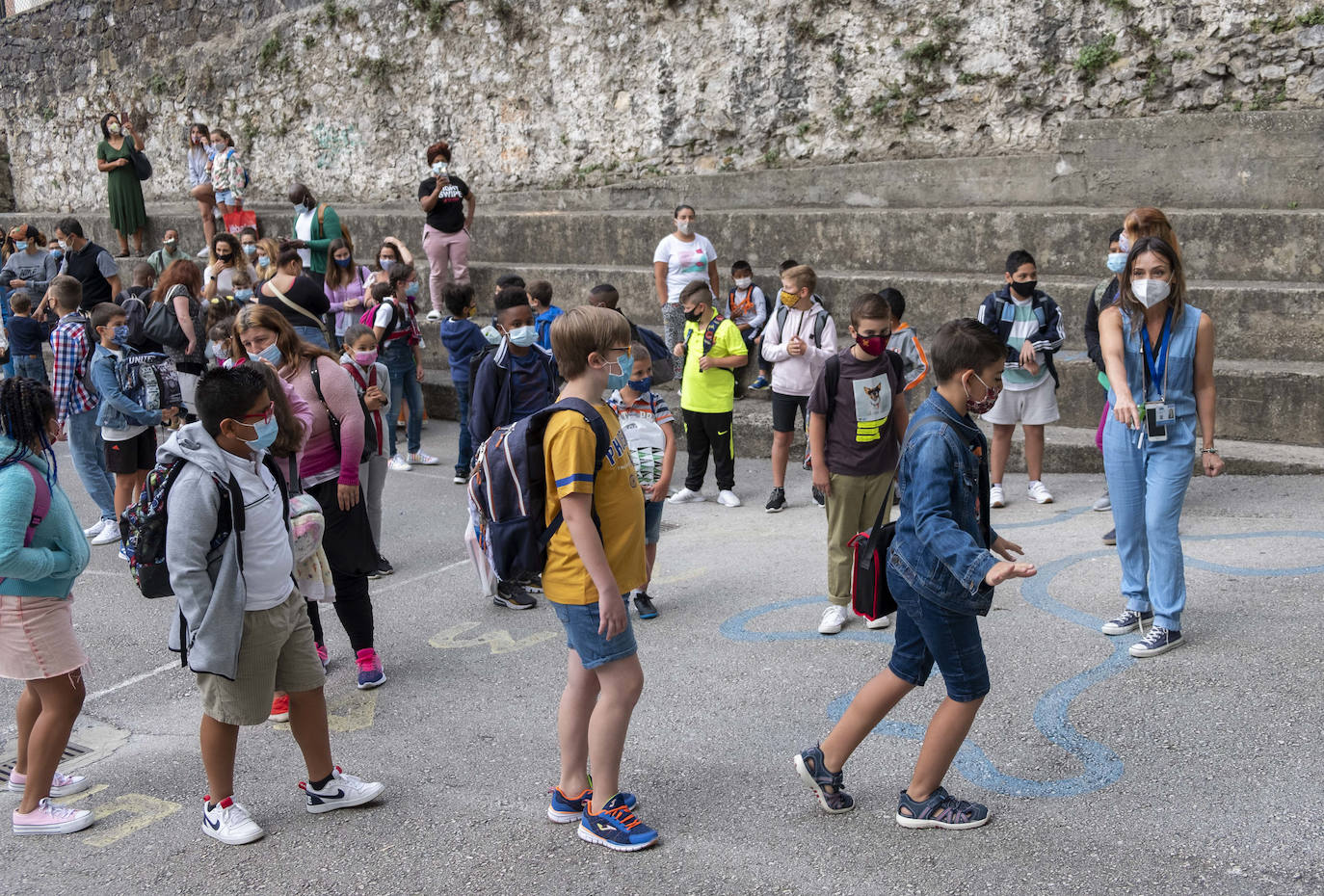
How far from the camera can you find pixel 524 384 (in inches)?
247

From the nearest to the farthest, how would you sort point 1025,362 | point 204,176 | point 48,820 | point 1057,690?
point 48,820 < point 1057,690 < point 1025,362 < point 204,176

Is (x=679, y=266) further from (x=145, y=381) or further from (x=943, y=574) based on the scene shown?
(x=943, y=574)

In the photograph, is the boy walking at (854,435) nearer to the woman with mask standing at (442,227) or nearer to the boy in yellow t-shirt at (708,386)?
the boy in yellow t-shirt at (708,386)

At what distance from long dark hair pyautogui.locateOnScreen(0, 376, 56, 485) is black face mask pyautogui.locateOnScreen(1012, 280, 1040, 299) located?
5.48 metres

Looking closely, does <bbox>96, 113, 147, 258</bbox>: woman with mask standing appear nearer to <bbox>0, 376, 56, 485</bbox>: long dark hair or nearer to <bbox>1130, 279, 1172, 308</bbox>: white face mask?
<bbox>0, 376, 56, 485</bbox>: long dark hair

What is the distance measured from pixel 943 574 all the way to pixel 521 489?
127 cm

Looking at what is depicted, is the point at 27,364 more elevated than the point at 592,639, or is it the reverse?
the point at 27,364

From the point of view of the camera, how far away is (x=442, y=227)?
12.1 meters

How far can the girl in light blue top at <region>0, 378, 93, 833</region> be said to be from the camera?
3.78 meters

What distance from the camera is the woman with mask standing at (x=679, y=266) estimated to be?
1030cm

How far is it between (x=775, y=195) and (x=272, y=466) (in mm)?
8493

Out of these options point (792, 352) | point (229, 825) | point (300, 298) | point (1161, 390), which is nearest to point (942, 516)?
point (1161, 390)

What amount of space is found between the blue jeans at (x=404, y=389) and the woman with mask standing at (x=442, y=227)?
2449 mm

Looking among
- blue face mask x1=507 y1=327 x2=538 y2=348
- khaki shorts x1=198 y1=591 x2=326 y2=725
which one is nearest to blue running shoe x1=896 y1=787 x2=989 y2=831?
khaki shorts x1=198 y1=591 x2=326 y2=725
